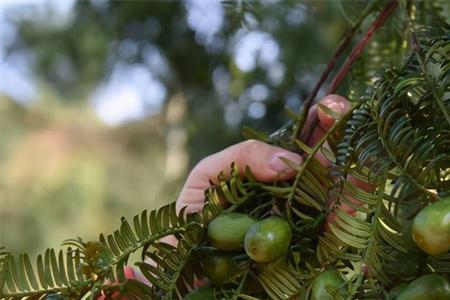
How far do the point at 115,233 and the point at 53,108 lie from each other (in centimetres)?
639

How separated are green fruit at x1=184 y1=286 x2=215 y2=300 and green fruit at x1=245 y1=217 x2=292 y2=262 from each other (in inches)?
1.3

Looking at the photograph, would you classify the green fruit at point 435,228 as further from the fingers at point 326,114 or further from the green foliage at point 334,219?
the fingers at point 326,114

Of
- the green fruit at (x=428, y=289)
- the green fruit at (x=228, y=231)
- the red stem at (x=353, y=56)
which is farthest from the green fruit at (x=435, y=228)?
the red stem at (x=353, y=56)

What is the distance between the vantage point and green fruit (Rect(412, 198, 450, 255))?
0.31m

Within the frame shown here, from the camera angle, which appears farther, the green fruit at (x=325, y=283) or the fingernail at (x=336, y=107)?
the fingernail at (x=336, y=107)

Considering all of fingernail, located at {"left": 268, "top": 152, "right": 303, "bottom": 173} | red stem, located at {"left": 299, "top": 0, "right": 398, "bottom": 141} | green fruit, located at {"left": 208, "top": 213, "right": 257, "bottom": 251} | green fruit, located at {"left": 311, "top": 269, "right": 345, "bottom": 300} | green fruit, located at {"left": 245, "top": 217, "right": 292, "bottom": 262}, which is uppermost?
red stem, located at {"left": 299, "top": 0, "right": 398, "bottom": 141}

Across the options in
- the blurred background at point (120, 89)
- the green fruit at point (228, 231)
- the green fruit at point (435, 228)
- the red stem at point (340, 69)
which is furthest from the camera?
the blurred background at point (120, 89)

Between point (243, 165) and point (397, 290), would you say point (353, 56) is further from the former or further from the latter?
point (397, 290)

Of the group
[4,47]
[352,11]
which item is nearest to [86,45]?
[4,47]

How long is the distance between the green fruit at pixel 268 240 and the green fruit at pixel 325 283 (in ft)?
0.12

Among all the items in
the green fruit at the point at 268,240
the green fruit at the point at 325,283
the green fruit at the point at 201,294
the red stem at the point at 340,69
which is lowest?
the green fruit at the point at 325,283

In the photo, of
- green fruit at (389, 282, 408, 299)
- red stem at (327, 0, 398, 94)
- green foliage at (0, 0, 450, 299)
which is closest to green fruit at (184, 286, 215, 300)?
green foliage at (0, 0, 450, 299)

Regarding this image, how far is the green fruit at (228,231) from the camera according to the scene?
1.38 ft

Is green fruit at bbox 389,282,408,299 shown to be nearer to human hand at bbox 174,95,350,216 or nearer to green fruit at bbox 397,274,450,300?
green fruit at bbox 397,274,450,300
